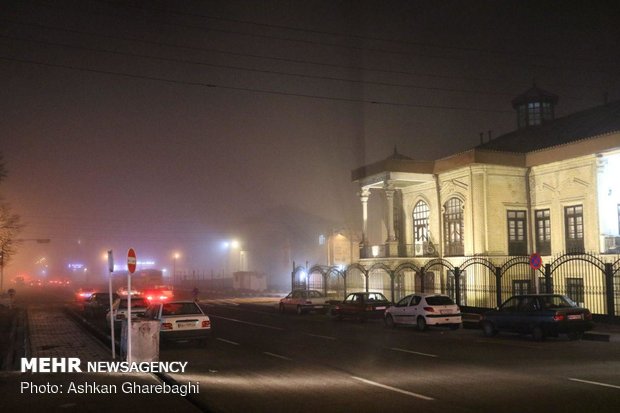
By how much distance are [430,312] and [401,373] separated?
34.2ft

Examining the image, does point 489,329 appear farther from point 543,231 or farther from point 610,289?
point 543,231

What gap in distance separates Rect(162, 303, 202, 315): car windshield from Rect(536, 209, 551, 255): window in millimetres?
21462

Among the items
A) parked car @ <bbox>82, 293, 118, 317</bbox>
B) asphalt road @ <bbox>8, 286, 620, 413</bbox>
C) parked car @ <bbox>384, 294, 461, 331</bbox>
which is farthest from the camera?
parked car @ <bbox>82, 293, 118, 317</bbox>

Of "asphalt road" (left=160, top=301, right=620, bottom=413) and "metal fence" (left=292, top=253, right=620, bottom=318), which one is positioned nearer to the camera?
"asphalt road" (left=160, top=301, right=620, bottom=413)

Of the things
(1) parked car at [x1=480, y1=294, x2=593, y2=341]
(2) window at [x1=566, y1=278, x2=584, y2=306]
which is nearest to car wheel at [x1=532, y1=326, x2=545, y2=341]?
(1) parked car at [x1=480, y1=294, x2=593, y2=341]

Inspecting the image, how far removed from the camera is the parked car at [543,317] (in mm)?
17969

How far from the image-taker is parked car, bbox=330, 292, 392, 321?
27984mm

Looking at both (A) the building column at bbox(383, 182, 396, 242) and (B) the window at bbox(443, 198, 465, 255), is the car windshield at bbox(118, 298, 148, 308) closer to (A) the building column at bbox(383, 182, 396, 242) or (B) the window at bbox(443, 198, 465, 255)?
(A) the building column at bbox(383, 182, 396, 242)

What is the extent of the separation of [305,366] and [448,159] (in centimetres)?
2360

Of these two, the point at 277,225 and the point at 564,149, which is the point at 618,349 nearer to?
the point at 564,149

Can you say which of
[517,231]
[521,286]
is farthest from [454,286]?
[517,231]

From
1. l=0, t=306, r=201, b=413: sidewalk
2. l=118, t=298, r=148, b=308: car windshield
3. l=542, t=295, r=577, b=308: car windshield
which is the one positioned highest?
l=542, t=295, r=577, b=308: car windshield

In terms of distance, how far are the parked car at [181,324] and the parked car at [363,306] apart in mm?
11608

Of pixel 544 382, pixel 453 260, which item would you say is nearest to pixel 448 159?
pixel 453 260
